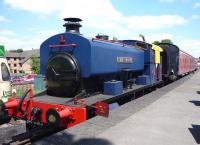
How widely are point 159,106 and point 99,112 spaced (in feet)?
17.1

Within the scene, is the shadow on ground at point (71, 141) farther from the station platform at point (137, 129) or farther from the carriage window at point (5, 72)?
the carriage window at point (5, 72)

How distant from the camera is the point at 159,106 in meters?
11.8

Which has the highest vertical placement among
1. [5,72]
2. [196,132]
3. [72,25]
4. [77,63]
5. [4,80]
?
[72,25]

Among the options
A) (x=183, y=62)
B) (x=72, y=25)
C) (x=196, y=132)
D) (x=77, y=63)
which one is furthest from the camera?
(x=183, y=62)

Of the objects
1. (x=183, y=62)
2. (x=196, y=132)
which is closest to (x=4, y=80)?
(x=196, y=132)

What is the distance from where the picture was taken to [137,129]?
7.91 m

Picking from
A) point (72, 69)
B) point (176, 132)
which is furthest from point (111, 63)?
point (176, 132)

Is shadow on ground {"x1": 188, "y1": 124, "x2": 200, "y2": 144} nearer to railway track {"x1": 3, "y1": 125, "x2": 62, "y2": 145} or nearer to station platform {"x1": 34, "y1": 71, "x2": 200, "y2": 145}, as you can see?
station platform {"x1": 34, "y1": 71, "x2": 200, "y2": 145}

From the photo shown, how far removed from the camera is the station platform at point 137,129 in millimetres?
6836

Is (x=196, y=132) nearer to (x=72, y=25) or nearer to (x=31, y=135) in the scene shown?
(x=31, y=135)

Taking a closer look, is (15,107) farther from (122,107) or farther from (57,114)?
(122,107)

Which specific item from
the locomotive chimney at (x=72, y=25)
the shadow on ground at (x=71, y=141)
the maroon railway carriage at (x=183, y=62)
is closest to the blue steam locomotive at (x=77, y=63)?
the locomotive chimney at (x=72, y=25)

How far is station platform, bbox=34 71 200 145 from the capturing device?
6.84 m

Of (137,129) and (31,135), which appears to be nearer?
(31,135)
